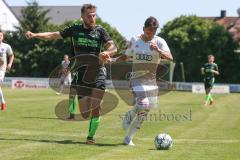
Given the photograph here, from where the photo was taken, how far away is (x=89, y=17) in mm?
11539

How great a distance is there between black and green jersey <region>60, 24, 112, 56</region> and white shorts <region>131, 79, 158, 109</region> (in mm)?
951

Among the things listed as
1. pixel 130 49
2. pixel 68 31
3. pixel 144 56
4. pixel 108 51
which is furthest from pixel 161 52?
pixel 68 31

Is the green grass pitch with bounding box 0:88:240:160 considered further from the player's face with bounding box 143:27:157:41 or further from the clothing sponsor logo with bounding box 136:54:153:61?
the player's face with bounding box 143:27:157:41

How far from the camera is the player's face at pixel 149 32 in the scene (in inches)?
441

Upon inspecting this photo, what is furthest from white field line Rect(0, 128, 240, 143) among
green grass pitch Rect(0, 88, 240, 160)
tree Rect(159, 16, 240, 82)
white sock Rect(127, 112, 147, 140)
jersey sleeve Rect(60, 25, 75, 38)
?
tree Rect(159, 16, 240, 82)

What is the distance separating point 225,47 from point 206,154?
55354mm

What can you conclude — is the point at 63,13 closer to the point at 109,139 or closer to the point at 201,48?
the point at 201,48

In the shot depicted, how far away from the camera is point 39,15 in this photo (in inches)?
2894

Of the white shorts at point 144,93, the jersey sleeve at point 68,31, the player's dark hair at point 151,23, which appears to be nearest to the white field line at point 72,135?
the white shorts at point 144,93

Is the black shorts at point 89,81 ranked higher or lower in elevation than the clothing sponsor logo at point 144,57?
lower

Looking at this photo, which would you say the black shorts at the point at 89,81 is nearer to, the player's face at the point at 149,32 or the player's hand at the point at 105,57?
the player's hand at the point at 105,57

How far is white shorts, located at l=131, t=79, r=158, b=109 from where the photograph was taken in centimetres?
1146

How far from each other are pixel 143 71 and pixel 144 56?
0.30 metres

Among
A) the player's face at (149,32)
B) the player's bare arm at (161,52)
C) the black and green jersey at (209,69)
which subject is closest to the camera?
the player's bare arm at (161,52)
